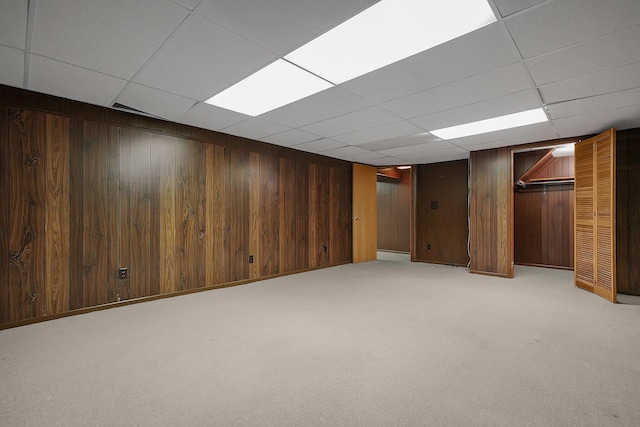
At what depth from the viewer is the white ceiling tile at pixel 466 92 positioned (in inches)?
104

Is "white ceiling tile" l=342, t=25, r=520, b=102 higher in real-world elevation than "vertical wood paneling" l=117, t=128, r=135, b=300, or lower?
higher

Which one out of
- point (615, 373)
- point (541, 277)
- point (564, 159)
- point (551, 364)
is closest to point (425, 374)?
point (551, 364)

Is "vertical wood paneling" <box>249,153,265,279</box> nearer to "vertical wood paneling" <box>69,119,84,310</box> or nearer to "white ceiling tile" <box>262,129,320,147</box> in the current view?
"white ceiling tile" <box>262,129,320,147</box>

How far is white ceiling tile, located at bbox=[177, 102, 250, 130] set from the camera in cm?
354

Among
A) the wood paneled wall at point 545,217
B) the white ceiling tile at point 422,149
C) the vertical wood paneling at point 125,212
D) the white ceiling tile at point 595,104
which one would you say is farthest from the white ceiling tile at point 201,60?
the wood paneled wall at point 545,217

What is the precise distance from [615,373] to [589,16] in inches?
91.8

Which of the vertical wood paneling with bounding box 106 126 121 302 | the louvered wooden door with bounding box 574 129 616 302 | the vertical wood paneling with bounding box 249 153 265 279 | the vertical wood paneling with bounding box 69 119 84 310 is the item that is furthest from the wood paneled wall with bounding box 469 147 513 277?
the vertical wood paneling with bounding box 69 119 84 310

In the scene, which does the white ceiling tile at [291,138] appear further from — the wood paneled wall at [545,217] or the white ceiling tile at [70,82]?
the wood paneled wall at [545,217]

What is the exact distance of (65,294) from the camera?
3250mm

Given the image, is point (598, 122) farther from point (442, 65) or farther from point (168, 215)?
point (168, 215)

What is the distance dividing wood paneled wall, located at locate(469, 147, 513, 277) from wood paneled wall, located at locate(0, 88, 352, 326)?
3317 mm

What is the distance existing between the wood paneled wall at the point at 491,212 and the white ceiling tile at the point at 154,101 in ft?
16.4

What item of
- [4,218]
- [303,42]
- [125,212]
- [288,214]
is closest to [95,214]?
[125,212]

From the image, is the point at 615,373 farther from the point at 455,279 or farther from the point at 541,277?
the point at 541,277
